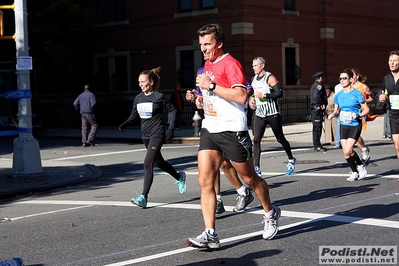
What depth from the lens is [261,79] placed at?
13180mm

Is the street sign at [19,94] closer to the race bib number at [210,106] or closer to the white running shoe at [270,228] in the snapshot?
the race bib number at [210,106]

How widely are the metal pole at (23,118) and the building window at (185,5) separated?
2118cm

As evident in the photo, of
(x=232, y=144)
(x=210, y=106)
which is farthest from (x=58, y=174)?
(x=232, y=144)

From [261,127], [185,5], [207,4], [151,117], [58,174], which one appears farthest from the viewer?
[185,5]

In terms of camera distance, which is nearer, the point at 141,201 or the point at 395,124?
the point at 141,201

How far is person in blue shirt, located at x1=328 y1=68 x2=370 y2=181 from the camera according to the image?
1261cm

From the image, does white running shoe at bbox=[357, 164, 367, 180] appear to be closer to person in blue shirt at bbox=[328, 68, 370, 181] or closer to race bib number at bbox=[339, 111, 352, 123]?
person in blue shirt at bbox=[328, 68, 370, 181]

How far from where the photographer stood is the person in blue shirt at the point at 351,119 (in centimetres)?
1261

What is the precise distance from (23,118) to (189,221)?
6752 millimetres

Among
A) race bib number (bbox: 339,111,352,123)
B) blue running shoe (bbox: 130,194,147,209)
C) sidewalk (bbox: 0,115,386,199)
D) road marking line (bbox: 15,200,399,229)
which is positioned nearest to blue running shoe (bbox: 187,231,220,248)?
road marking line (bbox: 15,200,399,229)

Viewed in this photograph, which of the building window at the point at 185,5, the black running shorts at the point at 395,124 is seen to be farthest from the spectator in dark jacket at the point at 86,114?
the black running shorts at the point at 395,124

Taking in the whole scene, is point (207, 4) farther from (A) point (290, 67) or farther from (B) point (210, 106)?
(B) point (210, 106)

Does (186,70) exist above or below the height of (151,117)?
above

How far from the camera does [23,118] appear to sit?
1503cm
